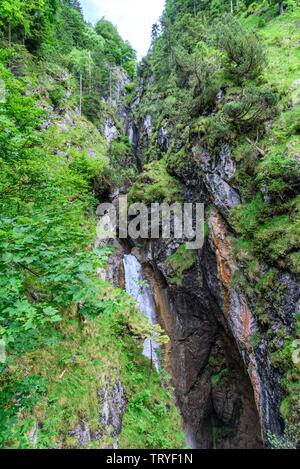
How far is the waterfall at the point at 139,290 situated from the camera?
1367 cm

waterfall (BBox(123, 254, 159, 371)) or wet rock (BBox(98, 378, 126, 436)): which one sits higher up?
waterfall (BBox(123, 254, 159, 371))

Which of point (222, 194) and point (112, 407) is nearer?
point (112, 407)

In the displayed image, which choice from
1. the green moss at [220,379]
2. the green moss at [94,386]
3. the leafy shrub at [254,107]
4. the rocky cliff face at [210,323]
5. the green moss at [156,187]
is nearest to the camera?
the green moss at [94,386]

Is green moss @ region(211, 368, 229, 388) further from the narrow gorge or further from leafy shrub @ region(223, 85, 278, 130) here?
leafy shrub @ region(223, 85, 278, 130)

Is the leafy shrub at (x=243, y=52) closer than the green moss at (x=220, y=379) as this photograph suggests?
Yes

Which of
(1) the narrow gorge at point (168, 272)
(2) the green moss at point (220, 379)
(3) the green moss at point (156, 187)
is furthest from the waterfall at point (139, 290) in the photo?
(3) the green moss at point (156, 187)

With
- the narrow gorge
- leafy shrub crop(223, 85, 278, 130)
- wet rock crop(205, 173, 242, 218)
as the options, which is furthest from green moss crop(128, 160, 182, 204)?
leafy shrub crop(223, 85, 278, 130)

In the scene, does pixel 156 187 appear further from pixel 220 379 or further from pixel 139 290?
pixel 220 379

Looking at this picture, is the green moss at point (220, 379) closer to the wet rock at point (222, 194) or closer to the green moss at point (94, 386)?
the green moss at point (94, 386)

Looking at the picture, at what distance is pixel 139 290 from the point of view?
14.8 meters

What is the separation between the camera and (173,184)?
15203mm

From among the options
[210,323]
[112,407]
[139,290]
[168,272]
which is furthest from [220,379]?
[112,407]

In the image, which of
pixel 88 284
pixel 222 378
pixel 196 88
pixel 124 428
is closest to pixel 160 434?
pixel 124 428

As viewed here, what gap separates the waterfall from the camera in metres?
13.7
